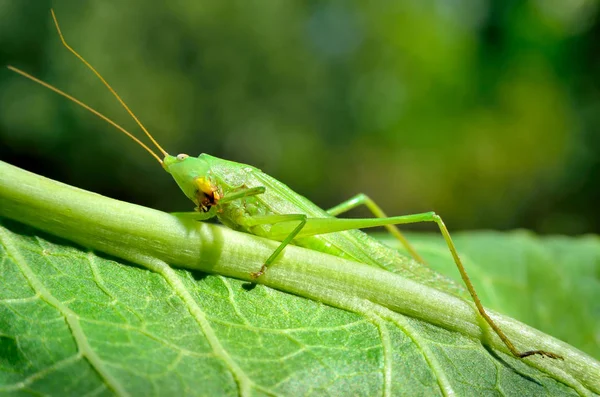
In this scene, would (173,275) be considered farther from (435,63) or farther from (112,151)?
(112,151)

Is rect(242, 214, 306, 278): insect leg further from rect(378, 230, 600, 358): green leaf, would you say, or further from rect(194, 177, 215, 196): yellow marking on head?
rect(378, 230, 600, 358): green leaf

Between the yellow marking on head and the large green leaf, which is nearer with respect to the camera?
the large green leaf

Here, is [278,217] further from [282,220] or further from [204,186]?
[204,186]

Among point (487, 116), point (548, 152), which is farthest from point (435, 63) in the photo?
point (548, 152)

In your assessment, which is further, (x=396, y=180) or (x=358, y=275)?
(x=396, y=180)

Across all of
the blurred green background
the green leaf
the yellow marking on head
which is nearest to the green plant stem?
the yellow marking on head

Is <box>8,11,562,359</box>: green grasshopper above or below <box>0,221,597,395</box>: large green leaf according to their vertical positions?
above

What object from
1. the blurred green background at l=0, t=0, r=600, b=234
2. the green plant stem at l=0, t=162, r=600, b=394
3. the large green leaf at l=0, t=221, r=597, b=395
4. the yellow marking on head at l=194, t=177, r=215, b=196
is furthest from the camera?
the blurred green background at l=0, t=0, r=600, b=234

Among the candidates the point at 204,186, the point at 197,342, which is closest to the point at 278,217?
the point at 204,186
